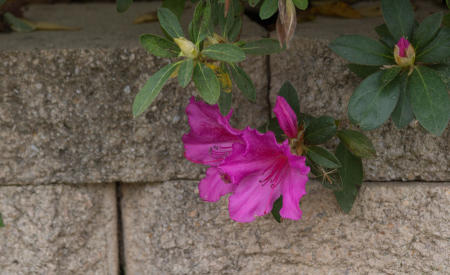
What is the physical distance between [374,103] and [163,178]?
2.17 feet

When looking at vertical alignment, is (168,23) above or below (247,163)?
above

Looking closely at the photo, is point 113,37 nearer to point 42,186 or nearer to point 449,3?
point 42,186

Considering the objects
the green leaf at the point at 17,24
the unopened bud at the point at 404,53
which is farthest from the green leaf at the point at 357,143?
the green leaf at the point at 17,24

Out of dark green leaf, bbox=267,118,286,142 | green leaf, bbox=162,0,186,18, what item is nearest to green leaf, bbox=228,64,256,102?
dark green leaf, bbox=267,118,286,142

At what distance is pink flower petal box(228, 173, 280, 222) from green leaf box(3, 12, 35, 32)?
99 centimetres

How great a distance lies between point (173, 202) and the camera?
1.64 m

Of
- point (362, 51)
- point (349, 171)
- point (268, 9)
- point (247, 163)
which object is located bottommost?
point (349, 171)

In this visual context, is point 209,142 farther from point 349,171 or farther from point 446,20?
point 446,20

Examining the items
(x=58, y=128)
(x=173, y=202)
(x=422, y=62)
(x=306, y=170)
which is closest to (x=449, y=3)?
(x=422, y=62)

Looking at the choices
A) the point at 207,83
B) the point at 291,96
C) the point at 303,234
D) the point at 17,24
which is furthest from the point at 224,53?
the point at 17,24

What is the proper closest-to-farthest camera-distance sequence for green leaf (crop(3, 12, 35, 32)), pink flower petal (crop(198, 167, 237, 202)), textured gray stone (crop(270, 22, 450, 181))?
1. pink flower petal (crop(198, 167, 237, 202))
2. textured gray stone (crop(270, 22, 450, 181))
3. green leaf (crop(3, 12, 35, 32))

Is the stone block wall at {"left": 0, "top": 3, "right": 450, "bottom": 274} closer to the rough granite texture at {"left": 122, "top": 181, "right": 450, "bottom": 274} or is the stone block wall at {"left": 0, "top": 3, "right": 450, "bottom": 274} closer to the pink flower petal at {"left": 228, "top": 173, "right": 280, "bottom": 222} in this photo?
the rough granite texture at {"left": 122, "top": 181, "right": 450, "bottom": 274}

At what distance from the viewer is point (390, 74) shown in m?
1.29

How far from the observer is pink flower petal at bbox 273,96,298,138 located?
126cm
